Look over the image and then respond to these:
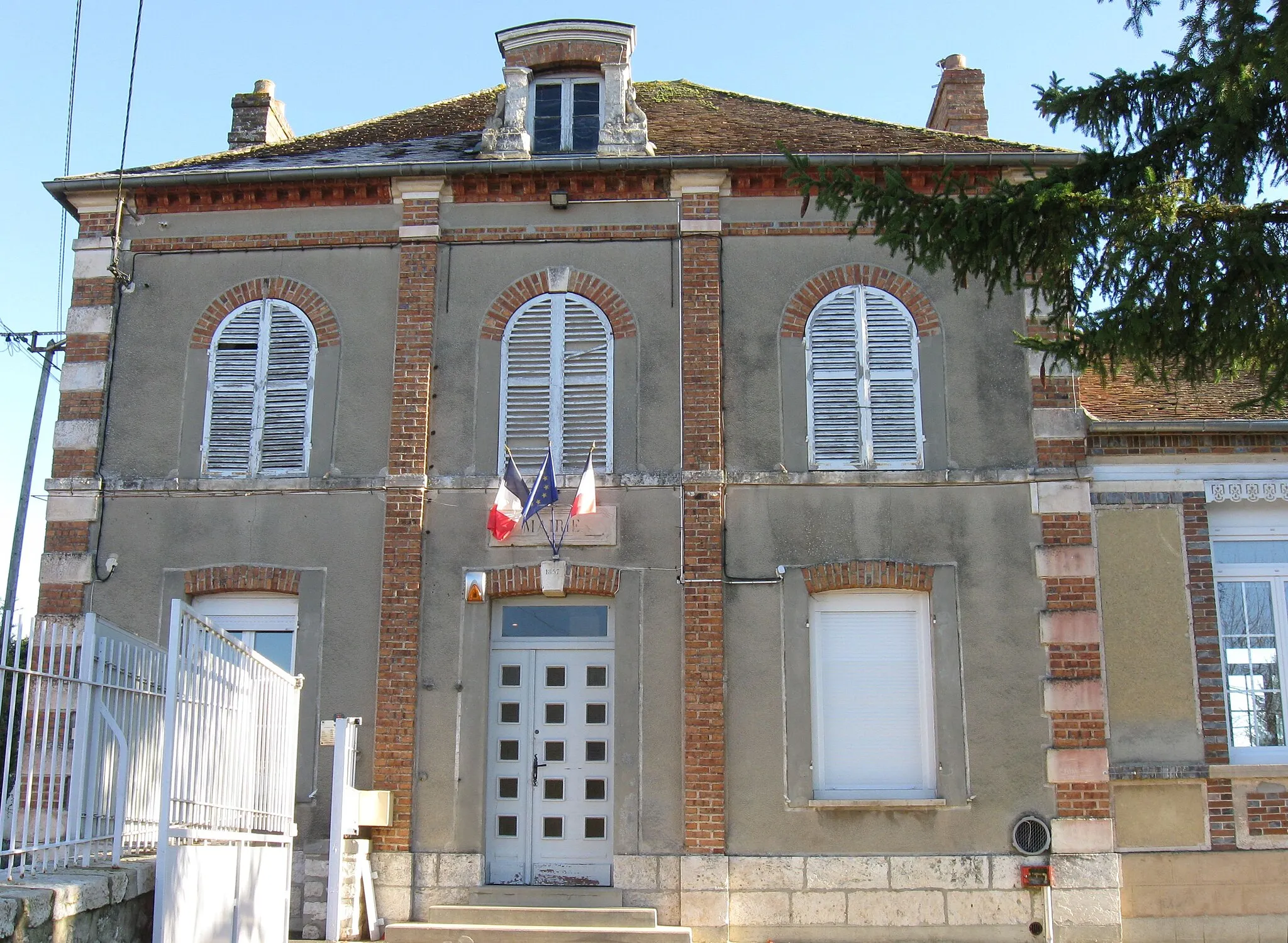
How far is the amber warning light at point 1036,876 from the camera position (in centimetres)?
1077

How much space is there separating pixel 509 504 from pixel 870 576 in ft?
10.5

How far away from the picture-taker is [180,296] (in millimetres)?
12516

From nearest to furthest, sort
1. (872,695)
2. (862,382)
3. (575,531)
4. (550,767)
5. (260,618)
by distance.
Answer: (872,695)
(550,767)
(575,531)
(260,618)
(862,382)

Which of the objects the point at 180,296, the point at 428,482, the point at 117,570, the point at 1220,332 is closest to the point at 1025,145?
the point at 1220,332

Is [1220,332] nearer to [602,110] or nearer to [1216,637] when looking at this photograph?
[1216,637]

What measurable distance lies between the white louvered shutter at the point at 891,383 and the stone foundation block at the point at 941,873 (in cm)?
342

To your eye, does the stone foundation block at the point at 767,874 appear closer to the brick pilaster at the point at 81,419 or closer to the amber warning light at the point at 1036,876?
the amber warning light at the point at 1036,876

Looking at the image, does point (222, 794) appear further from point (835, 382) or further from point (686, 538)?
point (835, 382)

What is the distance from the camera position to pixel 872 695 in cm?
1134

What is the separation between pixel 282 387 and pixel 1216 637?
342 inches

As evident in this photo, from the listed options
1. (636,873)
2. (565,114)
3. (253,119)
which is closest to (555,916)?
(636,873)

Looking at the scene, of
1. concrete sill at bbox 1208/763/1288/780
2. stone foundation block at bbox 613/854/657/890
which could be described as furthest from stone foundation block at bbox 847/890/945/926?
concrete sill at bbox 1208/763/1288/780

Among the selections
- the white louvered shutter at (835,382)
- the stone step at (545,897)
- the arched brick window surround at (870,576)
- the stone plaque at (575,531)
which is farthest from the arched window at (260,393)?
the arched brick window surround at (870,576)

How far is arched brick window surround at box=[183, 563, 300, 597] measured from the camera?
458 inches
